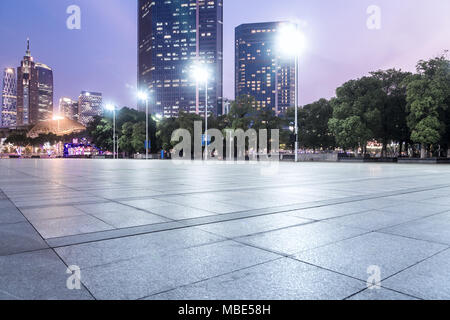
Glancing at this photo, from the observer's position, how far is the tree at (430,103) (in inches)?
1524

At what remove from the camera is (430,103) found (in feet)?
129

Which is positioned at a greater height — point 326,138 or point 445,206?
point 326,138

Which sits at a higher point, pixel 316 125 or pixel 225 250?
pixel 316 125

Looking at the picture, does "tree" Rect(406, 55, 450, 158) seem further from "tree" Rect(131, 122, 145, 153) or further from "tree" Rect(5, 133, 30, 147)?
"tree" Rect(5, 133, 30, 147)

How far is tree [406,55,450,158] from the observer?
38.7m

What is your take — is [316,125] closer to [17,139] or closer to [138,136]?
[138,136]

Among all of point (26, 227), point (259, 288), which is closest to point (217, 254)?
point (259, 288)
